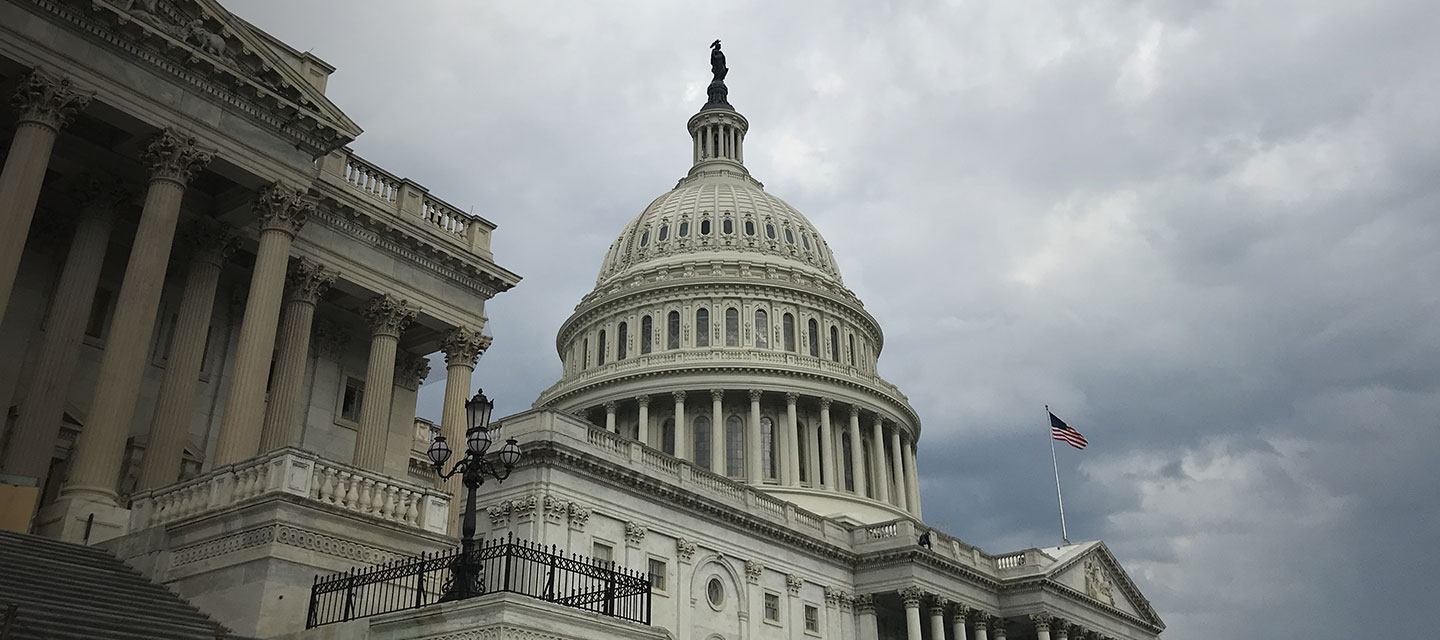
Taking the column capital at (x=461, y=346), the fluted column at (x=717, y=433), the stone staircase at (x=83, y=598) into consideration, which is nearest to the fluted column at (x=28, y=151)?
the stone staircase at (x=83, y=598)

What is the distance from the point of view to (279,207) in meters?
23.3

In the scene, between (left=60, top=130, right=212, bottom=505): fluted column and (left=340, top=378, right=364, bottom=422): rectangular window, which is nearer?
(left=60, top=130, right=212, bottom=505): fluted column

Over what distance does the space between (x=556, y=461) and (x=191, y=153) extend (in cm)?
1820

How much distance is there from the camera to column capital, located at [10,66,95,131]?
773 inches

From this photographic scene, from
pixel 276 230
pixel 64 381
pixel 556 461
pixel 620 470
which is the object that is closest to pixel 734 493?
pixel 620 470

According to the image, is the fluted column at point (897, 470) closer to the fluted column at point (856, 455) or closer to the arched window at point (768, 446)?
the fluted column at point (856, 455)

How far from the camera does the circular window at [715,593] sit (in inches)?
1679

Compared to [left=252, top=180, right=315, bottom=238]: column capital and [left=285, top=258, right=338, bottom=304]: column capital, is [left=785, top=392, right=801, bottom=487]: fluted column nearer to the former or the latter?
[left=285, top=258, right=338, bottom=304]: column capital

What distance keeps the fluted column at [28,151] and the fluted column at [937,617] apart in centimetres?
4060

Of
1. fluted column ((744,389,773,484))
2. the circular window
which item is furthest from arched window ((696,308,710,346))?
the circular window

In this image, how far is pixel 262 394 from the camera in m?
21.8

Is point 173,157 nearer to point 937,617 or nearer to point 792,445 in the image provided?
point 937,617

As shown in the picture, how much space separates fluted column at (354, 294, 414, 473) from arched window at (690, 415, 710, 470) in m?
40.1

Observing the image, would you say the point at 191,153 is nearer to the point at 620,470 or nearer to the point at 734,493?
the point at 620,470
